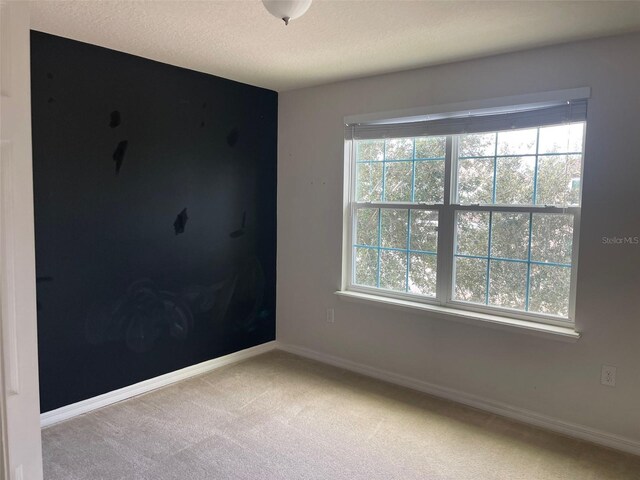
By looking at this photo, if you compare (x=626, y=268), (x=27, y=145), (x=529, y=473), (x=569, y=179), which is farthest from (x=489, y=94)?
(x=27, y=145)

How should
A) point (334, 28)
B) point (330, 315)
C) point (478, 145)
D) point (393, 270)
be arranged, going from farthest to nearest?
point (330, 315)
point (393, 270)
point (478, 145)
point (334, 28)

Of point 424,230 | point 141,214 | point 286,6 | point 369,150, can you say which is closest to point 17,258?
point 286,6

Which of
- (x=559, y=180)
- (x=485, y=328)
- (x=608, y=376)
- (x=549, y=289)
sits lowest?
(x=608, y=376)

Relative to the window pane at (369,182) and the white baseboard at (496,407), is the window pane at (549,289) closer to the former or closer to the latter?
the white baseboard at (496,407)

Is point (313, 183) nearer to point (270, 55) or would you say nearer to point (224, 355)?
point (270, 55)

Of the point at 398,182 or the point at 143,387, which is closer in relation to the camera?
the point at 143,387

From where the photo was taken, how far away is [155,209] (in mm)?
3232

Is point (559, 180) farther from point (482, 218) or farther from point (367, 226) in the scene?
point (367, 226)

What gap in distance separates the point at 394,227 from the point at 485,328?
0.98 m

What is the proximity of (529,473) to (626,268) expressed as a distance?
1.22 meters

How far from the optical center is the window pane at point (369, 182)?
3581 mm

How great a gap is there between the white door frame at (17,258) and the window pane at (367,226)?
8.14ft

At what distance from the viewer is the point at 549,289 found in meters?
2.87

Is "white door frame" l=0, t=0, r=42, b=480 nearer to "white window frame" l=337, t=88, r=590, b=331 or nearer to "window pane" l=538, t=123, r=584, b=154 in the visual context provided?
"white window frame" l=337, t=88, r=590, b=331
